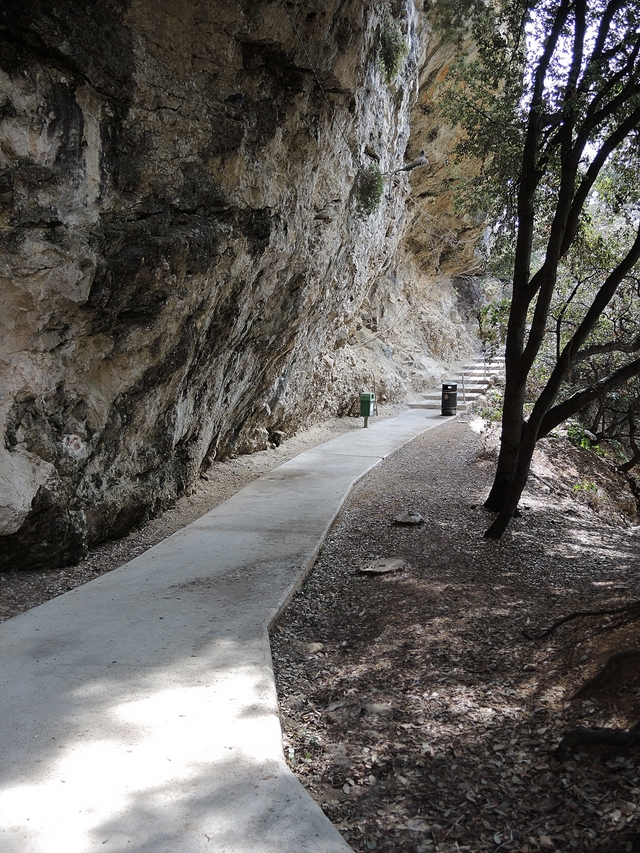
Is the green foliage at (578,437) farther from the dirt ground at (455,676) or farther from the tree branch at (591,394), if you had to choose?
the tree branch at (591,394)

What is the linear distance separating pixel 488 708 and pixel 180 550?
392 centimetres

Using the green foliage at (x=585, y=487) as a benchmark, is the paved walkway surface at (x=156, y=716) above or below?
above

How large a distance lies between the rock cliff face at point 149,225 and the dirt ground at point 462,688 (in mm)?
2478

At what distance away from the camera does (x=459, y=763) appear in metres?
3.25

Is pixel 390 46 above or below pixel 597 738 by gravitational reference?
above

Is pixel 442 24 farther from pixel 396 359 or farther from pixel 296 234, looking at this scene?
pixel 396 359

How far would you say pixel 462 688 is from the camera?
13.1ft

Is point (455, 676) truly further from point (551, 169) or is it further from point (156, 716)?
point (551, 169)

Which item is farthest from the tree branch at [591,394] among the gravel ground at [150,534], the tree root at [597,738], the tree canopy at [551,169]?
the tree root at [597,738]

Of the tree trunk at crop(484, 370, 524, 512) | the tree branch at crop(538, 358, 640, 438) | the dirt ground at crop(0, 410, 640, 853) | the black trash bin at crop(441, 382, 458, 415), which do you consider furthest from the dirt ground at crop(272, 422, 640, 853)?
the black trash bin at crop(441, 382, 458, 415)

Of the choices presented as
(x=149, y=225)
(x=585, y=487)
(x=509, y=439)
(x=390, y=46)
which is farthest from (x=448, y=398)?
(x=149, y=225)

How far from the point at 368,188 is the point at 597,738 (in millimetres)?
10652

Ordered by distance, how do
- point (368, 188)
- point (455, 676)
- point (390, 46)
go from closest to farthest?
1. point (455, 676)
2. point (390, 46)
3. point (368, 188)

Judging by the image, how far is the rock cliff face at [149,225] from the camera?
5.46m
